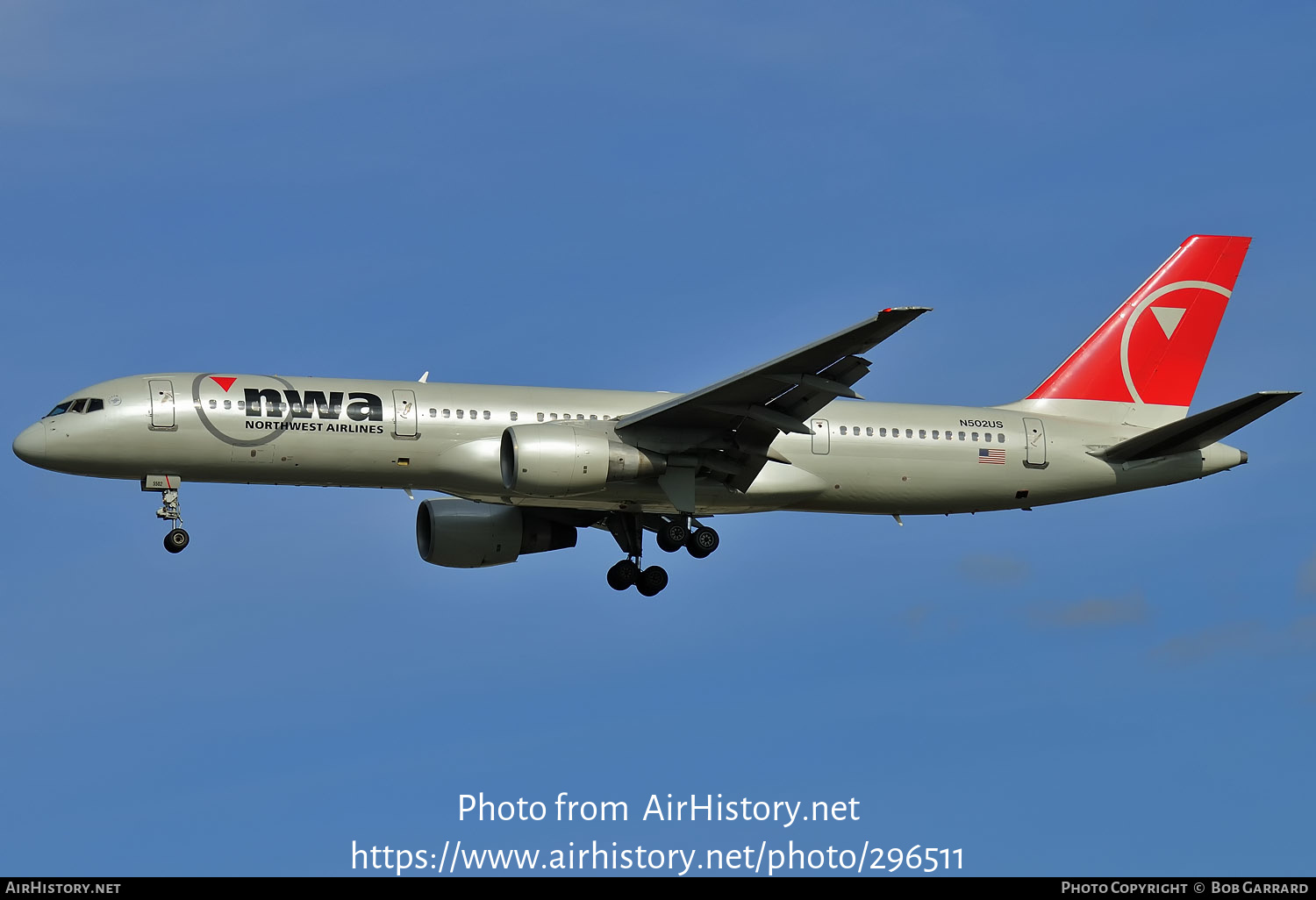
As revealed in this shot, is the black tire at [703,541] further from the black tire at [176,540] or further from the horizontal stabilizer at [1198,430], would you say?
the black tire at [176,540]

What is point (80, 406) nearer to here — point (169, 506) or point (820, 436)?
point (169, 506)

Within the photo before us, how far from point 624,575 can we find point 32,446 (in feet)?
45.6

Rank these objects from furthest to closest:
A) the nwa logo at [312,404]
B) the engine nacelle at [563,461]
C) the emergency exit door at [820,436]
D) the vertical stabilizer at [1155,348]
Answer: the vertical stabilizer at [1155,348] → the emergency exit door at [820,436] → the nwa logo at [312,404] → the engine nacelle at [563,461]

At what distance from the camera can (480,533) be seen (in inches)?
1724

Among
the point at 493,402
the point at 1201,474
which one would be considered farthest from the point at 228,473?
the point at 1201,474

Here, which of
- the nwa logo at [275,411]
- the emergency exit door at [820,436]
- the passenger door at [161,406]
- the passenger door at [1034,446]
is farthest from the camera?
the passenger door at [1034,446]

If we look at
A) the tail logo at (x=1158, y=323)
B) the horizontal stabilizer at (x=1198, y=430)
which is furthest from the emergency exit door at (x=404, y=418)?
the tail logo at (x=1158, y=323)

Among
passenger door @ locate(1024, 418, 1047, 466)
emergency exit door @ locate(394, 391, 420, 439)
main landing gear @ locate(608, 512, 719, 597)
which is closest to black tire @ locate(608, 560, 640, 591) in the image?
main landing gear @ locate(608, 512, 719, 597)

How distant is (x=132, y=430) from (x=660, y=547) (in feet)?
39.6

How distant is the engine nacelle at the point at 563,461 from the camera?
37188mm

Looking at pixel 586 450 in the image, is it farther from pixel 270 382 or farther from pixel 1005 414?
pixel 1005 414

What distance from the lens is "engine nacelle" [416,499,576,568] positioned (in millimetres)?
43781

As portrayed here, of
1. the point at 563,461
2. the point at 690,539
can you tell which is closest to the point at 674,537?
the point at 690,539

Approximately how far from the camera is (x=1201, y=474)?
42.6 m
